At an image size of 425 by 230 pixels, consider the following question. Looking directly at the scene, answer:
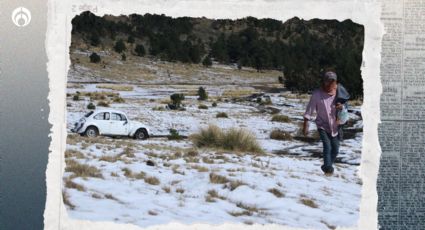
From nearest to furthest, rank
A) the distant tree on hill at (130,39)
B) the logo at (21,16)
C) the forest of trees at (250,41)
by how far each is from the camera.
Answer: the logo at (21,16)
the forest of trees at (250,41)
the distant tree on hill at (130,39)

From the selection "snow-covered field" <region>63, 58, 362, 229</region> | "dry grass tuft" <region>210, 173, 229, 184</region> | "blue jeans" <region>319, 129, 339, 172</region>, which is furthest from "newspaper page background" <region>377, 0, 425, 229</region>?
"dry grass tuft" <region>210, 173, 229, 184</region>

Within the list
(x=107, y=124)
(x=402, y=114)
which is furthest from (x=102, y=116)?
(x=402, y=114)

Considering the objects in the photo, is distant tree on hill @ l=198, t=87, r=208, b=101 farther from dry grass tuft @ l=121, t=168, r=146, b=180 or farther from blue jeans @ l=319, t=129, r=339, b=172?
blue jeans @ l=319, t=129, r=339, b=172

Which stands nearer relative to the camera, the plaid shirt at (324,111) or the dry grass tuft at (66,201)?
the dry grass tuft at (66,201)

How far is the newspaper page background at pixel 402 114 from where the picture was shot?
16.1ft

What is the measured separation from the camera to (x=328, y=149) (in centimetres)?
505

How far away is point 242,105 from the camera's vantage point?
5059 millimetres

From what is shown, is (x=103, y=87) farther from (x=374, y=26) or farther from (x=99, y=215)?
(x=374, y=26)

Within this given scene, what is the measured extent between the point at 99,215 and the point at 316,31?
171 cm

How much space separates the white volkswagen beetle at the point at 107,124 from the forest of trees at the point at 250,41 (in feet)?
1.32

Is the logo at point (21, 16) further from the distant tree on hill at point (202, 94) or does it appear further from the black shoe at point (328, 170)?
the black shoe at point (328, 170)

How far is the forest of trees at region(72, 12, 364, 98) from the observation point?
16.3ft

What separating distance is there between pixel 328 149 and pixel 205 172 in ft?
2.52

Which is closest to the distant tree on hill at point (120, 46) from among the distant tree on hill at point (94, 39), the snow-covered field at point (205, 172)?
the distant tree on hill at point (94, 39)
